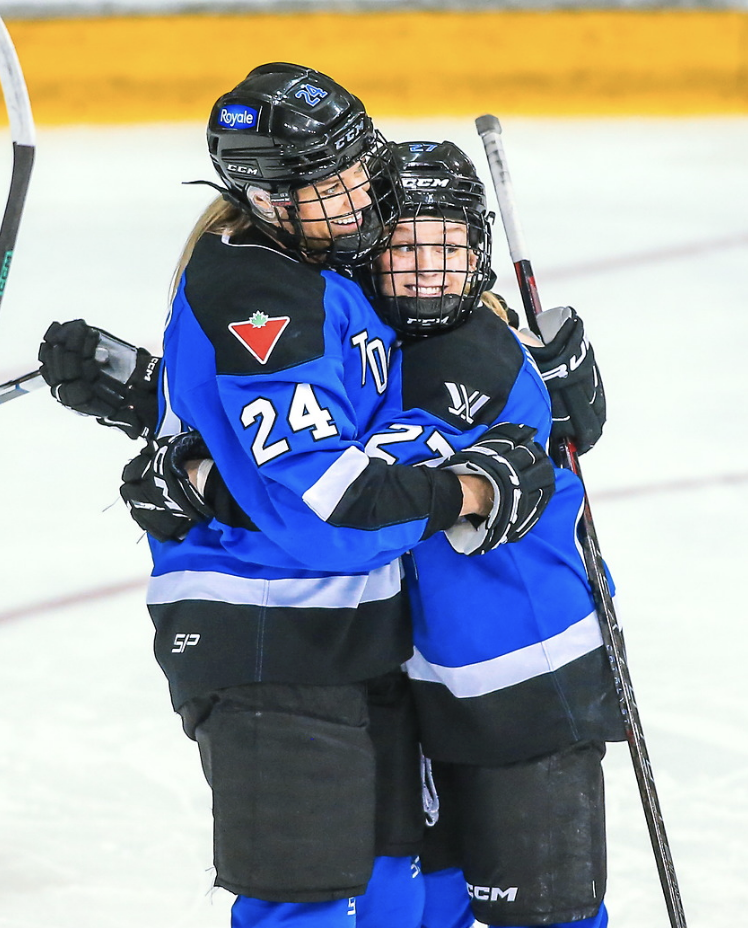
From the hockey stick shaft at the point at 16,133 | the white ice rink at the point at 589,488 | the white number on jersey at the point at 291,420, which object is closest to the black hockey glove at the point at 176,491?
the white number on jersey at the point at 291,420

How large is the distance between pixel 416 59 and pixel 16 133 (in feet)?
12.1

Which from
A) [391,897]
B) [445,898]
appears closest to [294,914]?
[391,897]

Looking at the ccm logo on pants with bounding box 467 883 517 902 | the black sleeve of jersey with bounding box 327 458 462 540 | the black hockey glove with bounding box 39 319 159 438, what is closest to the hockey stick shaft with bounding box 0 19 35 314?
the black hockey glove with bounding box 39 319 159 438

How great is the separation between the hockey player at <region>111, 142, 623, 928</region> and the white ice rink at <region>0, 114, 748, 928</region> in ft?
1.58

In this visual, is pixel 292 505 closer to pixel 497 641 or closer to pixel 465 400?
pixel 465 400

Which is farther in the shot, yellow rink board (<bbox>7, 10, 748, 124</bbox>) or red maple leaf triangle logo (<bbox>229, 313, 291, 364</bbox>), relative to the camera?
yellow rink board (<bbox>7, 10, 748, 124</bbox>)

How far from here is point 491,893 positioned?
5.82 ft

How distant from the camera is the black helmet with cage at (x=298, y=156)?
161cm

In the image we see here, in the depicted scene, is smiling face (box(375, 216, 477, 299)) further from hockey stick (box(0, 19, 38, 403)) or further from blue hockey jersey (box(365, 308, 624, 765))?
hockey stick (box(0, 19, 38, 403))

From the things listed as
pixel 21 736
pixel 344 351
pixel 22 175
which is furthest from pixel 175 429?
pixel 21 736

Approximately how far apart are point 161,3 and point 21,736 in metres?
3.49

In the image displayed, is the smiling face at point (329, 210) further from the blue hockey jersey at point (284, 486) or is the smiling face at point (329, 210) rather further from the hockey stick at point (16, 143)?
the hockey stick at point (16, 143)

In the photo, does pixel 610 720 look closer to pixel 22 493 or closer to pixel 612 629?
pixel 612 629

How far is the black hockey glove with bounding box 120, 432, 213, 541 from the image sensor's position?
64.7 inches
